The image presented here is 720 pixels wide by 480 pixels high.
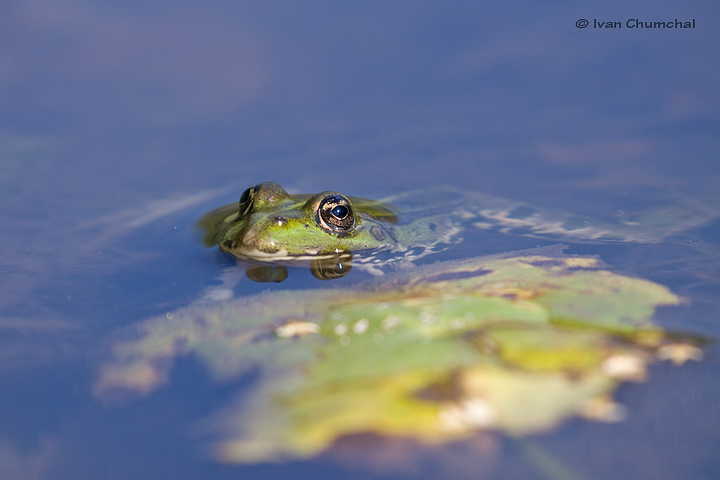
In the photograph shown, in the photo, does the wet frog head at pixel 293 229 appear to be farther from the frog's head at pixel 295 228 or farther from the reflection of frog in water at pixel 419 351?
the reflection of frog in water at pixel 419 351

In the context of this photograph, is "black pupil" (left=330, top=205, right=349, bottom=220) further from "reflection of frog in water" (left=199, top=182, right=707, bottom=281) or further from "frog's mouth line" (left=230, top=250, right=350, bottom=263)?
"frog's mouth line" (left=230, top=250, right=350, bottom=263)

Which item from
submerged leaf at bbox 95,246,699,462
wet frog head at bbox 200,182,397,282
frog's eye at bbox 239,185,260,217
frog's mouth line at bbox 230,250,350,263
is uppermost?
frog's eye at bbox 239,185,260,217

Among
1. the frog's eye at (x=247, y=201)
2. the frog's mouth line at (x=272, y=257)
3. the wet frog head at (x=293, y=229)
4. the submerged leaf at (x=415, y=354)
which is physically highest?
the frog's eye at (x=247, y=201)

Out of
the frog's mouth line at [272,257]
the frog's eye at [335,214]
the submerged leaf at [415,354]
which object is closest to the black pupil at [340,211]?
the frog's eye at [335,214]

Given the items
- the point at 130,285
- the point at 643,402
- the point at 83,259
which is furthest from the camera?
the point at 83,259

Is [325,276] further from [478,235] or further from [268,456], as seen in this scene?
[268,456]

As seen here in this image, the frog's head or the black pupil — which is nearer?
the frog's head

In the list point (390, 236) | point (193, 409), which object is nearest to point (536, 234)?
point (390, 236)

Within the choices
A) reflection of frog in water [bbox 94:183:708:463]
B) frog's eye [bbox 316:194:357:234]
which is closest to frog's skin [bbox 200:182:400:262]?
frog's eye [bbox 316:194:357:234]
